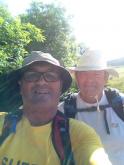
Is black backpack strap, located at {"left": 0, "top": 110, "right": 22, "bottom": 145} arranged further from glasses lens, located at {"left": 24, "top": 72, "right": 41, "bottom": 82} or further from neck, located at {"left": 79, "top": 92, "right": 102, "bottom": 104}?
neck, located at {"left": 79, "top": 92, "right": 102, "bottom": 104}

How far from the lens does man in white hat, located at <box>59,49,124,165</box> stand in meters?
4.13

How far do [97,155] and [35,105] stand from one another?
0.66 meters

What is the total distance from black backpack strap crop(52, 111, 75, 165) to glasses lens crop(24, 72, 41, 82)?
377 millimetres

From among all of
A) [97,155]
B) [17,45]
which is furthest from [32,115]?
[17,45]

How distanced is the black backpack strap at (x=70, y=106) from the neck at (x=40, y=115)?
1.05 m

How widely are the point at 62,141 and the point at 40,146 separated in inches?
7.4

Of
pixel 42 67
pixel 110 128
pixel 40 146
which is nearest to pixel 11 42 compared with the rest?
pixel 110 128

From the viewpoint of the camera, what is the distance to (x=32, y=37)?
1174 centimetres

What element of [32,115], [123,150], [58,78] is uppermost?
[58,78]

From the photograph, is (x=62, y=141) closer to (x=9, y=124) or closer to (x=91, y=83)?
(x=9, y=124)

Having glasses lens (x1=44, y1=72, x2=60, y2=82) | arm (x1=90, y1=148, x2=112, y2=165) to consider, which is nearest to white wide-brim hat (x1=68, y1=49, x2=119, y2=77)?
glasses lens (x1=44, y1=72, x2=60, y2=82)

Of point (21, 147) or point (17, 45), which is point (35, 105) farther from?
point (17, 45)

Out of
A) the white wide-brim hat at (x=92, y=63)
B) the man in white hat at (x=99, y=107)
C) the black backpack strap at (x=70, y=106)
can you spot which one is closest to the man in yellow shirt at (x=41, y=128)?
the black backpack strap at (x=70, y=106)

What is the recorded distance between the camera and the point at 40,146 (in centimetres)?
292
